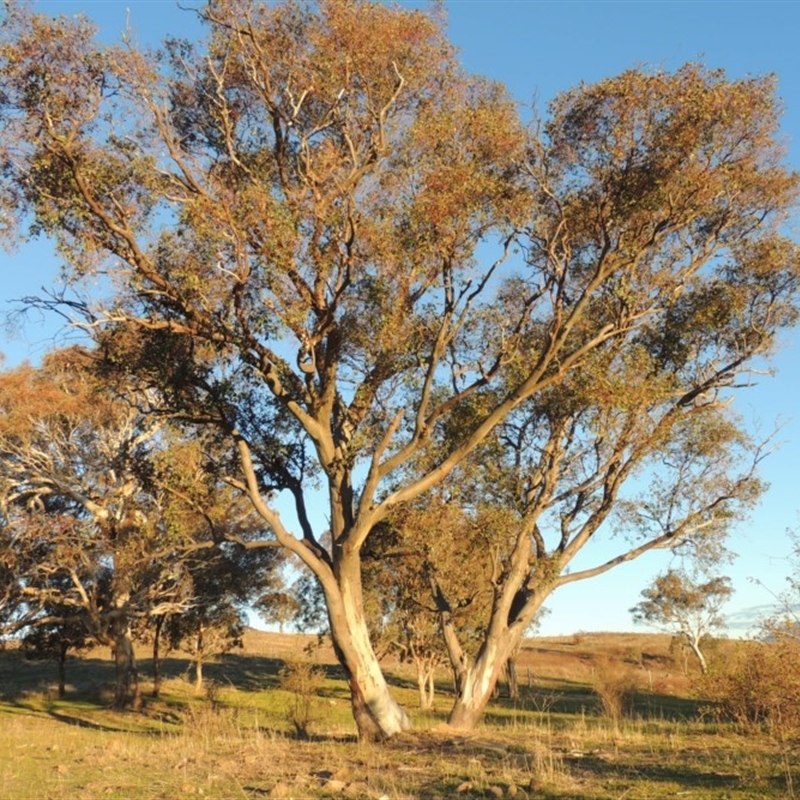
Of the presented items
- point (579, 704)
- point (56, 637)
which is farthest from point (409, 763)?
point (56, 637)

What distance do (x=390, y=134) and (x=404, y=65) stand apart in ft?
3.70

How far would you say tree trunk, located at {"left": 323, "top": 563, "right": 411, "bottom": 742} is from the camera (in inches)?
567

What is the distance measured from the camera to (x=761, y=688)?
1416cm

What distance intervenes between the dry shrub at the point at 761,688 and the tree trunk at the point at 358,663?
17.5 ft

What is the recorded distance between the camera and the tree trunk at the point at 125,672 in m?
30.6

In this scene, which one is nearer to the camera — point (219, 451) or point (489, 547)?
point (219, 451)

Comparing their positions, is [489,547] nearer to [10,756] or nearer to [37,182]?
[10,756]

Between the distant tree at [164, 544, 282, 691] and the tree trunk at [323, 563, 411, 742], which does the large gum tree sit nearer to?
the tree trunk at [323, 563, 411, 742]

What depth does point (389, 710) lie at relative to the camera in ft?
47.4

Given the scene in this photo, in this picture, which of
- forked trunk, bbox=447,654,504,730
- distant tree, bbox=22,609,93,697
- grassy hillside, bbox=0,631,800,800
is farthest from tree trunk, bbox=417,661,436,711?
forked trunk, bbox=447,654,504,730

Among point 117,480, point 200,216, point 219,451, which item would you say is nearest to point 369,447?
point 219,451

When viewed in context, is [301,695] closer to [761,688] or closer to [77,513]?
[761,688]

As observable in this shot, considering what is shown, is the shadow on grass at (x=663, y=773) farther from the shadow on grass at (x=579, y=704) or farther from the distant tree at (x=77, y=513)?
the shadow on grass at (x=579, y=704)

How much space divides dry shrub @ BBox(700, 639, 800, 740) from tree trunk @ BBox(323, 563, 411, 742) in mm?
5337
